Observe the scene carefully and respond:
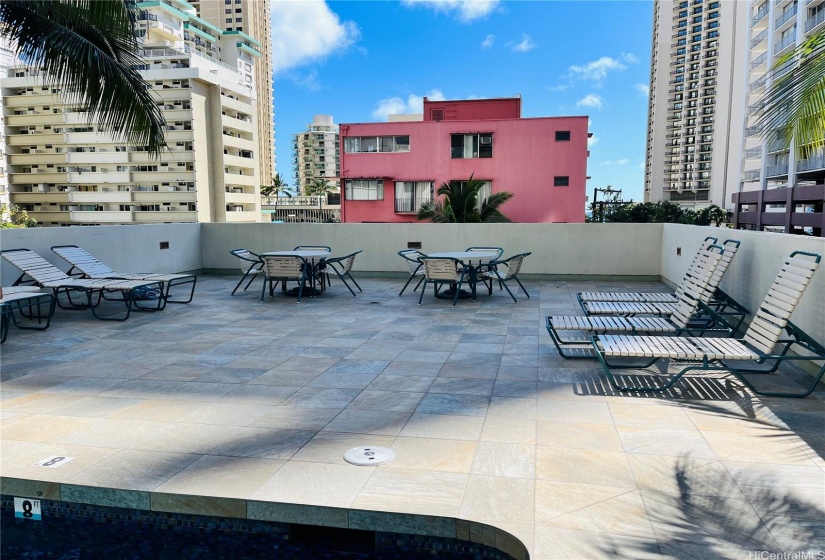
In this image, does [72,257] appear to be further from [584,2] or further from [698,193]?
[698,193]

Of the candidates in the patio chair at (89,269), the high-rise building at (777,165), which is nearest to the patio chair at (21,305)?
the patio chair at (89,269)

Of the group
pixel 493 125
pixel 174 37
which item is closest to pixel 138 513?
pixel 493 125

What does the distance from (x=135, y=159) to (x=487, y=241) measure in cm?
7404

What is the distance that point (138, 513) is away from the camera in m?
3.36

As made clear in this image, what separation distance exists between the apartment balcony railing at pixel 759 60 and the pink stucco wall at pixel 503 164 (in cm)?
4384

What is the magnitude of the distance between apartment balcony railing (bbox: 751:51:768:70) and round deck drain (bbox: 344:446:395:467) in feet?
238

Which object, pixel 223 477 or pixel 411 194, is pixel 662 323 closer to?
pixel 223 477

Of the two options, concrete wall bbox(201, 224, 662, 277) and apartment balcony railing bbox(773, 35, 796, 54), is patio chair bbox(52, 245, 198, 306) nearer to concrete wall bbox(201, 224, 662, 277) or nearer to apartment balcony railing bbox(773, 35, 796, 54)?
concrete wall bbox(201, 224, 662, 277)

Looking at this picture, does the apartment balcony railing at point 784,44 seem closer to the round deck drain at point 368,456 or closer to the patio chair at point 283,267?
the patio chair at point 283,267

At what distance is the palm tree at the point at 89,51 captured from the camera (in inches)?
299

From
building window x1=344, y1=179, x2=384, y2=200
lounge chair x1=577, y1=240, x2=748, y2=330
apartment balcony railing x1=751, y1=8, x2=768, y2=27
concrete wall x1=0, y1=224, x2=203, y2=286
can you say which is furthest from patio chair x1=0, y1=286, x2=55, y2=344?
apartment balcony railing x1=751, y1=8, x2=768, y2=27

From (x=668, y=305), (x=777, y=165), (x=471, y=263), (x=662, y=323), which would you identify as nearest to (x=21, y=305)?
(x=471, y=263)

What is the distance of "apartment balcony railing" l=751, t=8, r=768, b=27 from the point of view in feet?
206

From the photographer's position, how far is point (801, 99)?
5.05 meters
